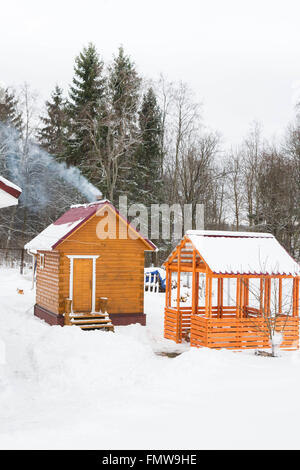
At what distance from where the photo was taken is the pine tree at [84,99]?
30938 millimetres

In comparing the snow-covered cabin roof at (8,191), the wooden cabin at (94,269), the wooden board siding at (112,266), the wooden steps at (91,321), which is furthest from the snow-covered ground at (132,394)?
the snow-covered cabin roof at (8,191)

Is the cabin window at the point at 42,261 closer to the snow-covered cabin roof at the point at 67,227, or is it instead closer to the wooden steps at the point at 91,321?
the snow-covered cabin roof at the point at 67,227

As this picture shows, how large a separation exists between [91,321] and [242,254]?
204 inches

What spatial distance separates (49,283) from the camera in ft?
57.1

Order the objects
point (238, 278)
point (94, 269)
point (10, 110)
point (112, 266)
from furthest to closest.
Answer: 1. point (10, 110)
2. point (112, 266)
3. point (94, 269)
4. point (238, 278)

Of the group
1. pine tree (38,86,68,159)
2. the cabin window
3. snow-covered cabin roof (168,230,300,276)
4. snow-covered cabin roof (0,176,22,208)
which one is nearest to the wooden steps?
the cabin window

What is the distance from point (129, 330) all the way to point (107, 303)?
1.17m

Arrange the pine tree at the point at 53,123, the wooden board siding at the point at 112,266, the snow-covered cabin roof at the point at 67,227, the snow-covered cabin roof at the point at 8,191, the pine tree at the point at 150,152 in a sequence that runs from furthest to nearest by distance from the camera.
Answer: the pine tree at the point at 53,123
the pine tree at the point at 150,152
the wooden board siding at the point at 112,266
the snow-covered cabin roof at the point at 67,227
the snow-covered cabin roof at the point at 8,191

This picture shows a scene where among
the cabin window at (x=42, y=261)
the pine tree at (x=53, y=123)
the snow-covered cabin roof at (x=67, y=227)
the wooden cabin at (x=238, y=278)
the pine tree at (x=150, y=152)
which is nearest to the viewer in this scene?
the wooden cabin at (x=238, y=278)

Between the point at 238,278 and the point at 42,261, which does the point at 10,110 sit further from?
the point at 238,278

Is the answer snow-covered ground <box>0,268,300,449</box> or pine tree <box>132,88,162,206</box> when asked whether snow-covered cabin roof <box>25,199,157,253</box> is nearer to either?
snow-covered ground <box>0,268,300,449</box>

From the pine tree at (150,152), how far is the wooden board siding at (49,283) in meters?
16.4

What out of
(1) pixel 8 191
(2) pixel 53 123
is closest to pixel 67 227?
(1) pixel 8 191

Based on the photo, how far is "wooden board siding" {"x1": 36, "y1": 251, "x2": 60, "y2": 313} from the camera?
16.5 meters
